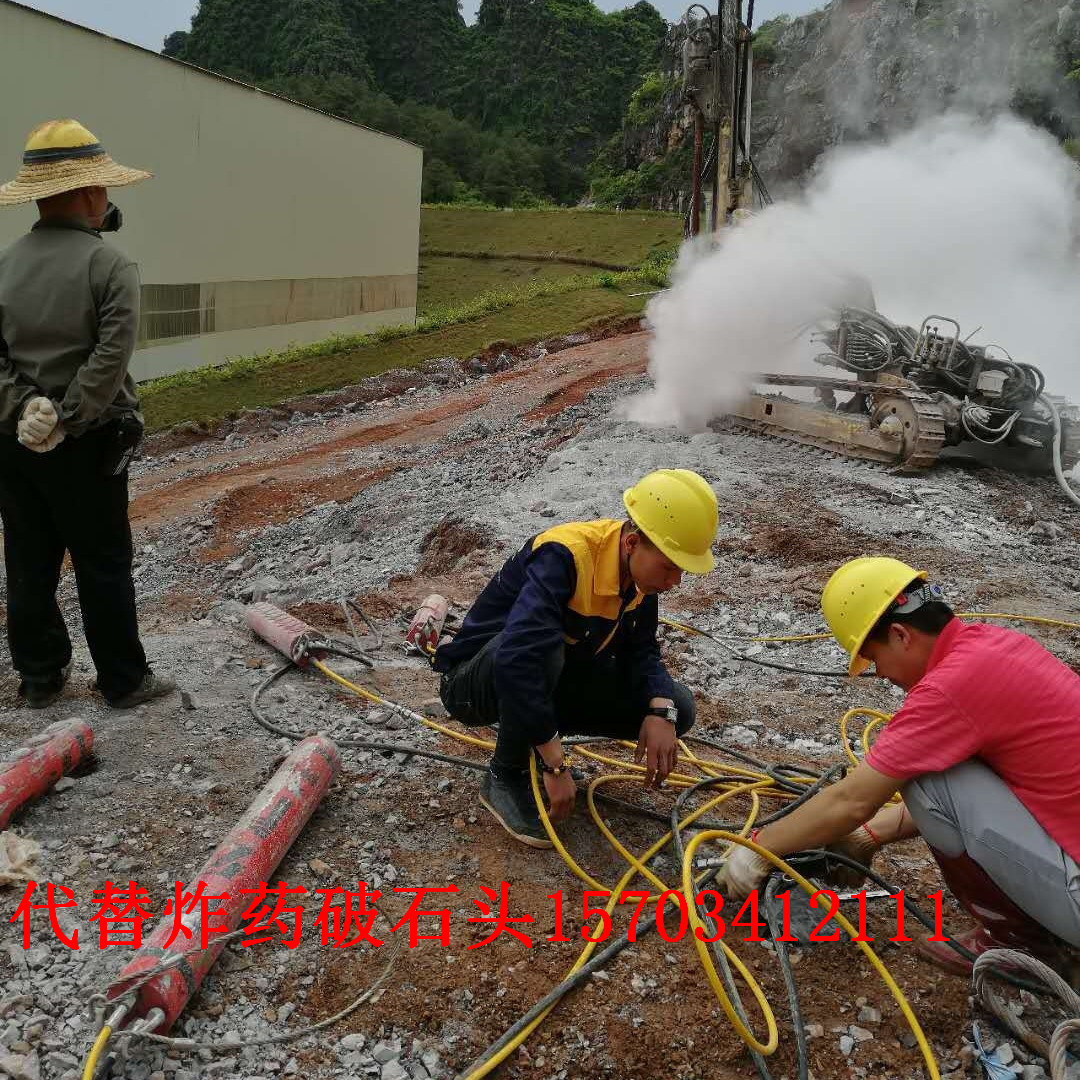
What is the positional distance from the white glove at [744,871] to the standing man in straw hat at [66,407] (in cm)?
245

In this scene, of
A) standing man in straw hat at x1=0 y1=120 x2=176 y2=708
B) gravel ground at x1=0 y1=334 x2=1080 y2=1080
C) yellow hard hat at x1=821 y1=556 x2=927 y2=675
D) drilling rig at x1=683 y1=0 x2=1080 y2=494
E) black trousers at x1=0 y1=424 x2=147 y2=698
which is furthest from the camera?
drilling rig at x1=683 y1=0 x2=1080 y2=494

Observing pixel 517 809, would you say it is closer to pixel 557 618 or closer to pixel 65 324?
pixel 557 618

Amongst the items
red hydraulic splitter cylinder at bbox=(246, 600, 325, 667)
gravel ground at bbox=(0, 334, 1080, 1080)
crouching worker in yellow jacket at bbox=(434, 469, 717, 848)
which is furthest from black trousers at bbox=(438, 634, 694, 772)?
red hydraulic splitter cylinder at bbox=(246, 600, 325, 667)

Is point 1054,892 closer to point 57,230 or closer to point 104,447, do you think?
point 104,447

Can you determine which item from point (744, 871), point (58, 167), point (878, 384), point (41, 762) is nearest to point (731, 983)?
point (744, 871)

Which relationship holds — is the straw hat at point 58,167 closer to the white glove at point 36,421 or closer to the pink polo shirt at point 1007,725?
the white glove at point 36,421

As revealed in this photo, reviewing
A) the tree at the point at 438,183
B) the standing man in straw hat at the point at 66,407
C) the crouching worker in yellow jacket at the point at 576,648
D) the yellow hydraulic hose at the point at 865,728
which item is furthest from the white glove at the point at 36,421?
the tree at the point at 438,183

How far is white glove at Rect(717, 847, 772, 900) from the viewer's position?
2686mm

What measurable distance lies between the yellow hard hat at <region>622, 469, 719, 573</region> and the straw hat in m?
2.29

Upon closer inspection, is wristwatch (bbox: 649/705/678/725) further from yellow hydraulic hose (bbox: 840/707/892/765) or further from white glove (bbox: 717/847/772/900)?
yellow hydraulic hose (bbox: 840/707/892/765)

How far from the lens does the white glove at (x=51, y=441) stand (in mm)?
3414

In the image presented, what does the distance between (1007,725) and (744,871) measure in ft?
2.71

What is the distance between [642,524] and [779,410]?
6.91m

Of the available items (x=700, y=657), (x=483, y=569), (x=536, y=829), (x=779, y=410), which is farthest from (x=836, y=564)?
(x=536, y=829)
